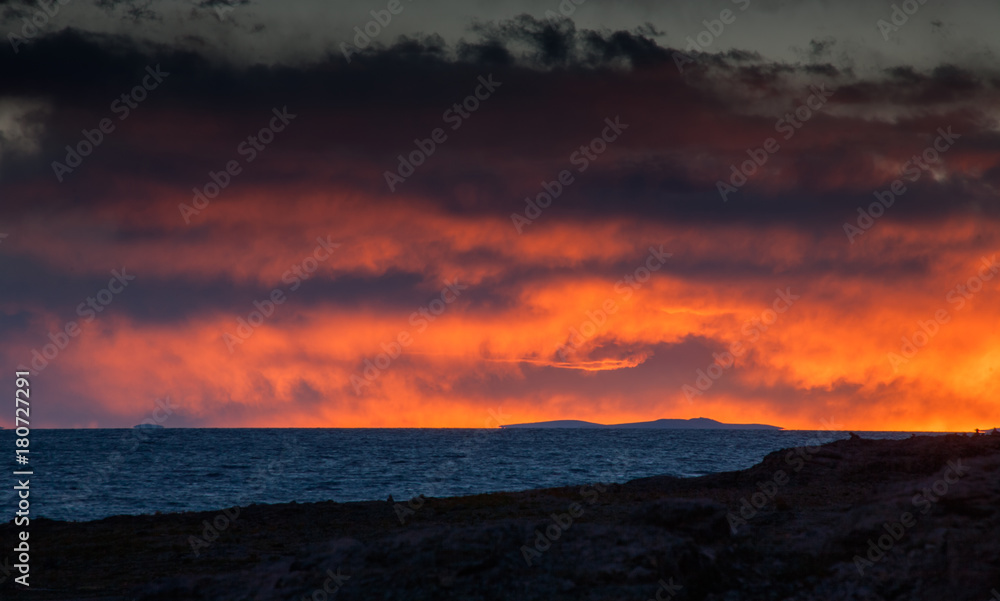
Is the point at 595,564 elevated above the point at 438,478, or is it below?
below

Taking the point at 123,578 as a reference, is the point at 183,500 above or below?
above

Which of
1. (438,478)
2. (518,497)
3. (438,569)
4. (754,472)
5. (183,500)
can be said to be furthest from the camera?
(438,478)

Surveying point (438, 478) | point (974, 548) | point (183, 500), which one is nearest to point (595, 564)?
point (974, 548)

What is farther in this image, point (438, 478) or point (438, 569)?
point (438, 478)

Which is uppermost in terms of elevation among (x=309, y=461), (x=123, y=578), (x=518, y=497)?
(x=309, y=461)

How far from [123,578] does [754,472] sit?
2588cm

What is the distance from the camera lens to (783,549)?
13.0 metres

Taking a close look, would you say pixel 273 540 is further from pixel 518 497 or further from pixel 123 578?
pixel 518 497

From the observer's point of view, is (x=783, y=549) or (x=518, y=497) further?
(x=518, y=497)

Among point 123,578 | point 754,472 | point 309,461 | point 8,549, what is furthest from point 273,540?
point 309,461

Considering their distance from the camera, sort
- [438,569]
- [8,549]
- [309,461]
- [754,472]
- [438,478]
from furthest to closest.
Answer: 1. [309,461]
2. [438,478]
3. [754,472]
4. [8,549]
5. [438,569]

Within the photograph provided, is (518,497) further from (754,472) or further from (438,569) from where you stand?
(438,569)

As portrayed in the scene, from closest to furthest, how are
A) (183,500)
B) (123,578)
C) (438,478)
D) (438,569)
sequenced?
(438,569)
(123,578)
(183,500)
(438,478)

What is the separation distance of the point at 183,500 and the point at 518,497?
29.6 m
